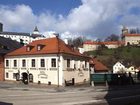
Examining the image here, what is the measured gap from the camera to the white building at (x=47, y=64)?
5730 centimetres

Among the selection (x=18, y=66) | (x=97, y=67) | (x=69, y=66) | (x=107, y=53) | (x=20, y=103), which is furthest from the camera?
(x=107, y=53)

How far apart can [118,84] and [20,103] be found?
3433 cm

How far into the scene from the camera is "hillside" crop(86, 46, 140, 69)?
151750 millimetres

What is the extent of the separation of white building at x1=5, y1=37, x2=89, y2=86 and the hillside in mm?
83290

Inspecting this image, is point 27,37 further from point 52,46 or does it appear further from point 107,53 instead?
point 52,46

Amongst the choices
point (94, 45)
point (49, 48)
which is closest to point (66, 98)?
point (49, 48)

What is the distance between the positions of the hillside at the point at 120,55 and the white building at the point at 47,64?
83.3 m

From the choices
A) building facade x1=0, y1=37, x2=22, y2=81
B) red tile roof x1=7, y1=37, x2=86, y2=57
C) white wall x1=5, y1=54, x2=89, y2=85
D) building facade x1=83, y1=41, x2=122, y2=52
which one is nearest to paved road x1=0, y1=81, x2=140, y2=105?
white wall x1=5, y1=54, x2=89, y2=85

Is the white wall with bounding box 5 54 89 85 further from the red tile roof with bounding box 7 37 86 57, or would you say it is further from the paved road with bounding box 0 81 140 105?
the paved road with bounding box 0 81 140 105

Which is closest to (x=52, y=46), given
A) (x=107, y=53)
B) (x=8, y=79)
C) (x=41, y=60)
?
(x=41, y=60)

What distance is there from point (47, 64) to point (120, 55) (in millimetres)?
108069

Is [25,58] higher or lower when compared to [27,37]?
lower

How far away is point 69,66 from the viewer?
5938cm

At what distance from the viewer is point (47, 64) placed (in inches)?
2312
